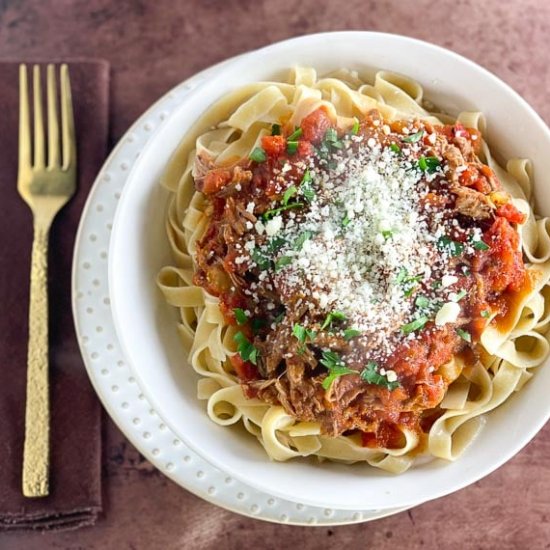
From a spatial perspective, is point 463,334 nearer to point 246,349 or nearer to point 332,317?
point 332,317

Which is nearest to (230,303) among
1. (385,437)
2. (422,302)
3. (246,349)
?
(246,349)

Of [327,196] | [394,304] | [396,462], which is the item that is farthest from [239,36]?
[396,462]

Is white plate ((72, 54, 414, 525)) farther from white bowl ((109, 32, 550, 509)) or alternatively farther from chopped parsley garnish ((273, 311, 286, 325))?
chopped parsley garnish ((273, 311, 286, 325))

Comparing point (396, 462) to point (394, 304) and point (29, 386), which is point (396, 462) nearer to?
point (394, 304)

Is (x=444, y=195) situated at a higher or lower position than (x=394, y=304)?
higher

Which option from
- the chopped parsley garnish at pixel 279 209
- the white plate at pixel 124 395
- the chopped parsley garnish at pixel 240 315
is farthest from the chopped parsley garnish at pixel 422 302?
the white plate at pixel 124 395

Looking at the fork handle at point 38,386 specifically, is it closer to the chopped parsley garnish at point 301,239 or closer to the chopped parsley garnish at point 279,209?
the chopped parsley garnish at point 279,209
